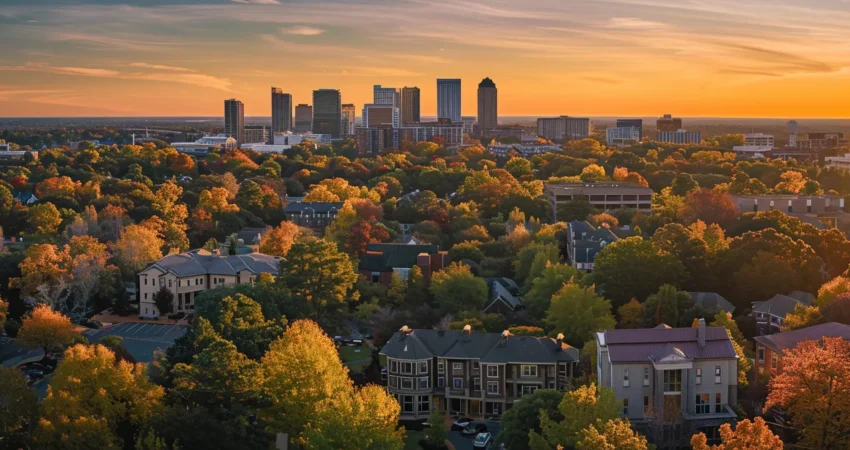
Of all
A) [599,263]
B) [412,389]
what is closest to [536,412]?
[412,389]

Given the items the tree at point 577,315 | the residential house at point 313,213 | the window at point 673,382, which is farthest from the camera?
the residential house at point 313,213

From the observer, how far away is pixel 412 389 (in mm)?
27000

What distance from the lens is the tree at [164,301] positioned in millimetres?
37594

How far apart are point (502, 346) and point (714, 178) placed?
49.3 m

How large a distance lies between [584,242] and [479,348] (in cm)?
1612

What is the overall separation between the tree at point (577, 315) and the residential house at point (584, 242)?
9532 millimetres

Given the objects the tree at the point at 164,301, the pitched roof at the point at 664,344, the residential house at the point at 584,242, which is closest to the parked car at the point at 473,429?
the pitched roof at the point at 664,344

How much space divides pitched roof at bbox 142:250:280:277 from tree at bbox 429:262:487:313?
7942 millimetres

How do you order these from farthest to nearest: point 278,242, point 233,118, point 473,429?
point 233,118, point 278,242, point 473,429

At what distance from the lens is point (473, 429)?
2539 centimetres

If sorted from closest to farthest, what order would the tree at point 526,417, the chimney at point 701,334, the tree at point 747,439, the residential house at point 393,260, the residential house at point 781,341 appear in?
the tree at point 747,439
the tree at point 526,417
the chimney at point 701,334
the residential house at point 781,341
the residential house at point 393,260

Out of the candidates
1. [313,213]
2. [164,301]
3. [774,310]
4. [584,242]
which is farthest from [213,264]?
[774,310]

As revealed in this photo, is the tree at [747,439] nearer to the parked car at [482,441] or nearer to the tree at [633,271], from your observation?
the parked car at [482,441]

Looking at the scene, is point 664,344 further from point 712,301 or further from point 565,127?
point 565,127
